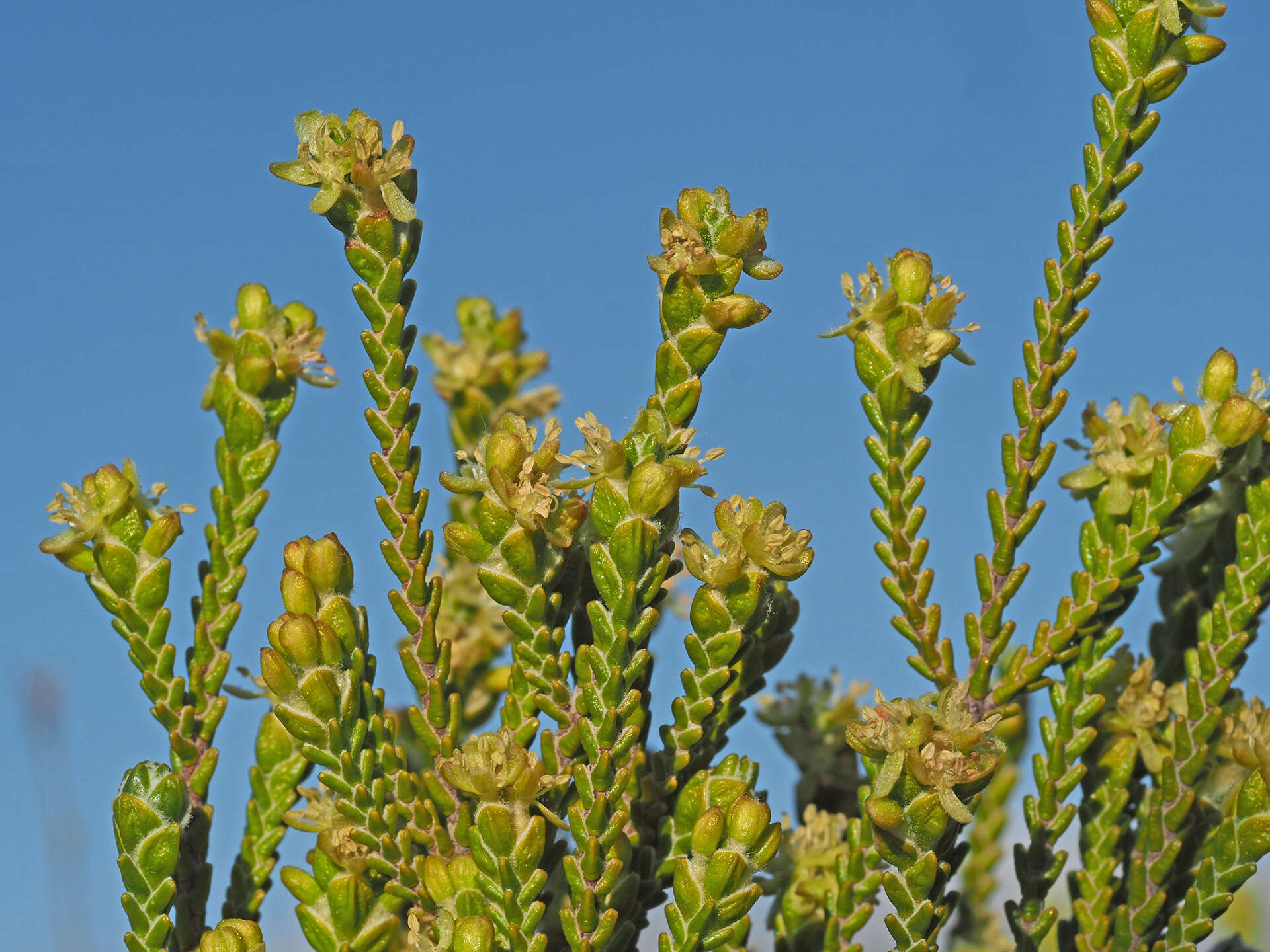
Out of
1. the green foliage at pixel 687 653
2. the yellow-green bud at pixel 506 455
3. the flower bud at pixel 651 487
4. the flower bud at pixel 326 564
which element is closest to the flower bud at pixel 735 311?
the green foliage at pixel 687 653

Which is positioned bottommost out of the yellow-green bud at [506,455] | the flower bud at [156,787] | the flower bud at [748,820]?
the flower bud at [748,820]

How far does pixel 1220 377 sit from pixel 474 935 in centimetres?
208

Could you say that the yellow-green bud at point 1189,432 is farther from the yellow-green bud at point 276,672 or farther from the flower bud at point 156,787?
the flower bud at point 156,787

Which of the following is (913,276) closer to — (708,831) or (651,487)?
(651,487)

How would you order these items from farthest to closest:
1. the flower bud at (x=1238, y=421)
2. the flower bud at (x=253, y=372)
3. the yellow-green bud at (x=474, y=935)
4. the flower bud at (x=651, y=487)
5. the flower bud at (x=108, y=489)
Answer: the flower bud at (x=253, y=372) → the flower bud at (x=108, y=489) → the flower bud at (x=1238, y=421) → the flower bud at (x=651, y=487) → the yellow-green bud at (x=474, y=935)

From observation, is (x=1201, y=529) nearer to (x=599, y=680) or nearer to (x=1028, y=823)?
(x=1028, y=823)

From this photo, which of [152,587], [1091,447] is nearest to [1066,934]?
[1091,447]

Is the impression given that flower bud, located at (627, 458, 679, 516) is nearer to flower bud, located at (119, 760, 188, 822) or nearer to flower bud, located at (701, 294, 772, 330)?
flower bud, located at (701, 294, 772, 330)

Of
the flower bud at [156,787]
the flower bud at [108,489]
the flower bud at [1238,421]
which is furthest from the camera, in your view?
the flower bud at [108,489]

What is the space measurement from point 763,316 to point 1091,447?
1.03 m

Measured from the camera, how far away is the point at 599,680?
2.48 metres

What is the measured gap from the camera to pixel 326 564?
8.52ft

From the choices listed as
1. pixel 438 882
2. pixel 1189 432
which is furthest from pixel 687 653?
pixel 1189 432

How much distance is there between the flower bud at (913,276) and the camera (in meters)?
2.95
